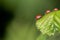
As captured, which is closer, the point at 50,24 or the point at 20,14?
the point at 50,24

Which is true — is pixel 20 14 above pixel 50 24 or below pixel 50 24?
below

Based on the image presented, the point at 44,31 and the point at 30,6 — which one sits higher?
the point at 44,31

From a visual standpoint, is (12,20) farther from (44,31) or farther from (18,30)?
(44,31)

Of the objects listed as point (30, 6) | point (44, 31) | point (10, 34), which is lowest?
point (10, 34)

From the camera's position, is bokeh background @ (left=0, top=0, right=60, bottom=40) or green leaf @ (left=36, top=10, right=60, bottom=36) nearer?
green leaf @ (left=36, top=10, right=60, bottom=36)

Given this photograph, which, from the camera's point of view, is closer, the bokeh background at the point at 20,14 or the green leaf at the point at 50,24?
the green leaf at the point at 50,24

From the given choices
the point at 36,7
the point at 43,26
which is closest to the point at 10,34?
the point at 36,7

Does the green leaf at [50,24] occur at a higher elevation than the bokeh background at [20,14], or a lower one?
higher

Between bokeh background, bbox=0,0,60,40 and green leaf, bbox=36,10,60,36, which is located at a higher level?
green leaf, bbox=36,10,60,36
